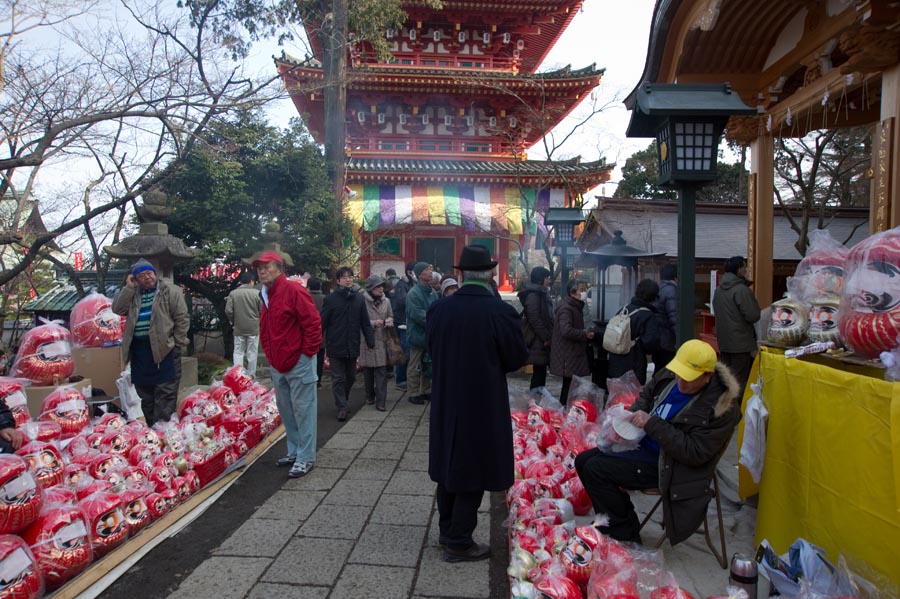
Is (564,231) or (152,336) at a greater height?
(564,231)

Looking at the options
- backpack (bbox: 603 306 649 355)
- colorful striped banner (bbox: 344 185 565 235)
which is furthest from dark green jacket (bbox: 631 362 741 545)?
colorful striped banner (bbox: 344 185 565 235)

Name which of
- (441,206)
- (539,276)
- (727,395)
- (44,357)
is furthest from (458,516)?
(441,206)

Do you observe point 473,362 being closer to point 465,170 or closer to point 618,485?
point 618,485

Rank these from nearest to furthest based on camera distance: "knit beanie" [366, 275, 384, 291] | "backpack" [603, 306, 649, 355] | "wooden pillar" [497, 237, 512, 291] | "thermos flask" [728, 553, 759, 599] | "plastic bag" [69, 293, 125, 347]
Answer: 1. "thermos flask" [728, 553, 759, 599]
2. "backpack" [603, 306, 649, 355]
3. "plastic bag" [69, 293, 125, 347]
4. "knit beanie" [366, 275, 384, 291]
5. "wooden pillar" [497, 237, 512, 291]

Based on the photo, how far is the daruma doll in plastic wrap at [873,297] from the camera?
270 cm

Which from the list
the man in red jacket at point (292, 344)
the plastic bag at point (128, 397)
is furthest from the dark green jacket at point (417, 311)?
the plastic bag at point (128, 397)

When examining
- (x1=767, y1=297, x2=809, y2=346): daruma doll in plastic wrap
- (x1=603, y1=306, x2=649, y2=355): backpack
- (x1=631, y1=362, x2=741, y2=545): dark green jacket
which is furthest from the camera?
(x1=603, y1=306, x2=649, y2=355): backpack

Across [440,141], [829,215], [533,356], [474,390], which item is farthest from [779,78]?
[440,141]

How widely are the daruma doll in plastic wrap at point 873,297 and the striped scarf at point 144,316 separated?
5075 millimetres

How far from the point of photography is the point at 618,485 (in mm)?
3295

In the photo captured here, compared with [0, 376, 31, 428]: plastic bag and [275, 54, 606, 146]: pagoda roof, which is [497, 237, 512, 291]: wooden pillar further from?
[0, 376, 31, 428]: plastic bag

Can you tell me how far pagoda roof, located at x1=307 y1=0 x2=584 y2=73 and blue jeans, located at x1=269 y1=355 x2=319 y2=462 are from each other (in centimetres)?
1808

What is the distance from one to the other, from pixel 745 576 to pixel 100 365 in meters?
6.36

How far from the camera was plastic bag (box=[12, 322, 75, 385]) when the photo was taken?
5309 mm
